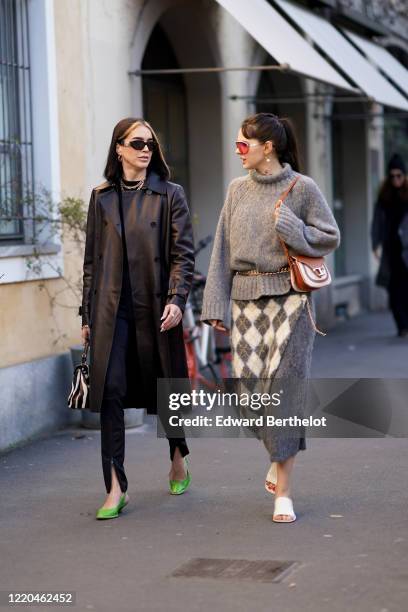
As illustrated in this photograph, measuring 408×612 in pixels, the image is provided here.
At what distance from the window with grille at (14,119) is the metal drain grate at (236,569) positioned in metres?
4.11

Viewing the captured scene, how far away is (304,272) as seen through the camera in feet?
20.4

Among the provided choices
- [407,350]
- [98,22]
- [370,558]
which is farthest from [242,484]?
[407,350]

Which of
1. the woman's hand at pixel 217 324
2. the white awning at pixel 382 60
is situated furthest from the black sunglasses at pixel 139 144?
the white awning at pixel 382 60

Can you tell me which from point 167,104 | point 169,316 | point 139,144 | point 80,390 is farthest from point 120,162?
point 167,104

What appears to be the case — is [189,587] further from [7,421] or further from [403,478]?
[7,421]

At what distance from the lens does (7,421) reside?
8688mm

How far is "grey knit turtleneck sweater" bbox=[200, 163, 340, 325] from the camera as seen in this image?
629cm

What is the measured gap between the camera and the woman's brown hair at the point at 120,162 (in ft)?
21.8

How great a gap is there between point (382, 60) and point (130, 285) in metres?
10.8

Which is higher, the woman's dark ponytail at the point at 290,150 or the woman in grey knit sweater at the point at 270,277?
the woman's dark ponytail at the point at 290,150

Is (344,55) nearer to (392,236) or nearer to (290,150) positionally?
(392,236)

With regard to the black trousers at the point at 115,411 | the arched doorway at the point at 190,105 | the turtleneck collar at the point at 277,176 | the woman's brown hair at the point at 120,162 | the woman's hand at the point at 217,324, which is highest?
the arched doorway at the point at 190,105

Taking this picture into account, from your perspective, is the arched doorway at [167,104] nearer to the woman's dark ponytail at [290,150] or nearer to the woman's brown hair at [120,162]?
the woman's brown hair at [120,162]

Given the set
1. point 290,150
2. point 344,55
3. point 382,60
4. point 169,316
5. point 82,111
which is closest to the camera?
point 290,150
